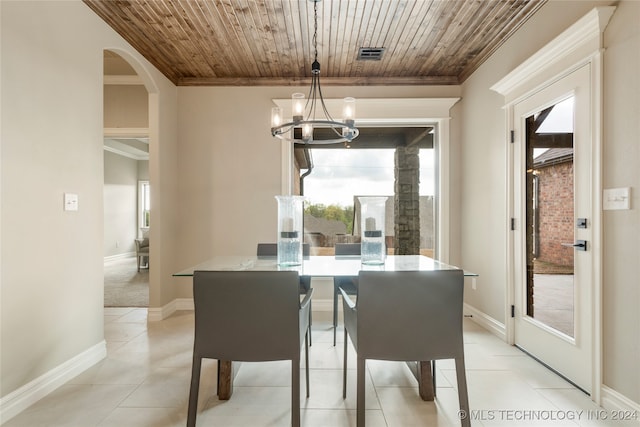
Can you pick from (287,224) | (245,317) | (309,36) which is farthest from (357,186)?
(245,317)

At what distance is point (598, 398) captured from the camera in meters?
1.88

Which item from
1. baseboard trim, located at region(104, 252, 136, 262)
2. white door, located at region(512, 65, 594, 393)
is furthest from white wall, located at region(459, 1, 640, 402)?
baseboard trim, located at region(104, 252, 136, 262)

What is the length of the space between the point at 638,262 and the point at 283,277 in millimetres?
1809

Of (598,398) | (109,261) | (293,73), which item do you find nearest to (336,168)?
(293,73)

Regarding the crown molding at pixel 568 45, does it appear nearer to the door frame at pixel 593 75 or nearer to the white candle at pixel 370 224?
the door frame at pixel 593 75

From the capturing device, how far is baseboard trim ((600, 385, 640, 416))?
1.68 m

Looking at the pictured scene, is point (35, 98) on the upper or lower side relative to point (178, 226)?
upper

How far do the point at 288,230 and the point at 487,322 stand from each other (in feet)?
7.64

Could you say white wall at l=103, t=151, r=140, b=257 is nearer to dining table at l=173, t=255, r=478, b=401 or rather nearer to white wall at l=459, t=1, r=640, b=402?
dining table at l=173, t=255, r=478, b=401

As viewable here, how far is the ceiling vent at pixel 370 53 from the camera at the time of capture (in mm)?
3135

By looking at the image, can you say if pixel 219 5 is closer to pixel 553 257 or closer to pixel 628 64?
pixel 628 64

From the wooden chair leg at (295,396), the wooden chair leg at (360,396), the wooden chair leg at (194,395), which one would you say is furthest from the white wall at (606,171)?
the wooden chair leg at (194,395)

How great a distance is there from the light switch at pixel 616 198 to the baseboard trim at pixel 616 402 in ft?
3.33

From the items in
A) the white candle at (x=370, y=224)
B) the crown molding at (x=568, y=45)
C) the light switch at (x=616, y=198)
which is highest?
the crown molding at (x=568, y=45)
